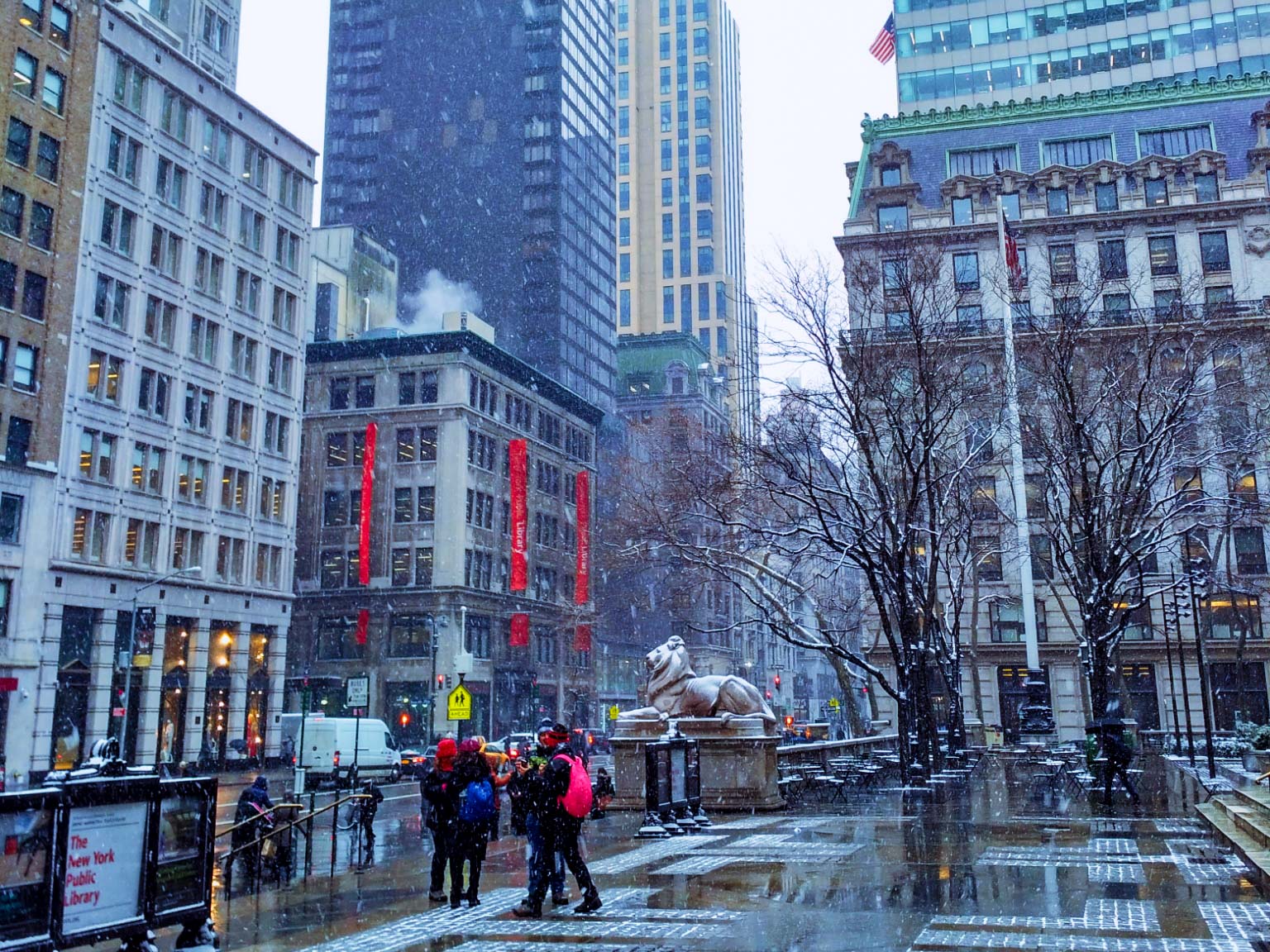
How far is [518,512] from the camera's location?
2948 inches

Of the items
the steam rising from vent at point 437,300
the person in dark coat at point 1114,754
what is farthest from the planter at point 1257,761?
the steam rising from vent at point 437,300

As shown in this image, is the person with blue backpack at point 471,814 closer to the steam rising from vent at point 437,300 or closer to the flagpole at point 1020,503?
the flagpole at point 1020,503

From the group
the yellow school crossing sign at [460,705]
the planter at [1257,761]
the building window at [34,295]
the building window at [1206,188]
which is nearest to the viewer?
the planter at [1257,761]

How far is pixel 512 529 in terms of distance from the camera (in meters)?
75.8

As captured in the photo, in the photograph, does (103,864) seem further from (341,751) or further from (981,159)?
(981,159)

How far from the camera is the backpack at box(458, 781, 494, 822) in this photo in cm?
1134

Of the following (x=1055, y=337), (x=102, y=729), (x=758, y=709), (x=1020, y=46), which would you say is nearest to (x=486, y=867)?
(x=758, y=709)

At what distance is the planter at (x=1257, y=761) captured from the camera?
2177 centimetres

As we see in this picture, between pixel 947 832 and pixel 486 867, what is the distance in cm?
675

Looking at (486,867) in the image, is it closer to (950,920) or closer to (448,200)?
(950,920)

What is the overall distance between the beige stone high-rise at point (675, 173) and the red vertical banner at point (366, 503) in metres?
89.4

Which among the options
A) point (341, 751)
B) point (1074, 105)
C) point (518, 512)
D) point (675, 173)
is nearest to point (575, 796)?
point (341, 751)

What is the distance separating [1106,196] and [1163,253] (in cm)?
426

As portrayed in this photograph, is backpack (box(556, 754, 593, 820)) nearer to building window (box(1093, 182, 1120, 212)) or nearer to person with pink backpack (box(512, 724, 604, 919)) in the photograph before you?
person with pink backpack (box(512, 724, 604, 919))
